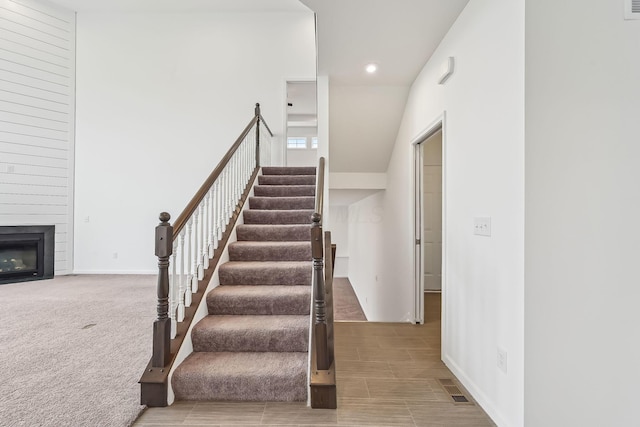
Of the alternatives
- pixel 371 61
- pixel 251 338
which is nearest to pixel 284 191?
pixel 371 61

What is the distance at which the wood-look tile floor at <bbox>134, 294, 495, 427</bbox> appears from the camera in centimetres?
188

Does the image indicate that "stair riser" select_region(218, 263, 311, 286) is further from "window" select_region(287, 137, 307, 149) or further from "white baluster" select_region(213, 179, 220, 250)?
"window" select_region(287, 137, 307, 149)

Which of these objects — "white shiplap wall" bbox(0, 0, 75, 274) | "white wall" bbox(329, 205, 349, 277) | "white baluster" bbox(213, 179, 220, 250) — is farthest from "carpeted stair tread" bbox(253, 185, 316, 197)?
"white wall" bbox(329, 205, 349, 277)

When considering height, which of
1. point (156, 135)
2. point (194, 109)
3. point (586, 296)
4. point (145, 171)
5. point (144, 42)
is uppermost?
point (144, 42)

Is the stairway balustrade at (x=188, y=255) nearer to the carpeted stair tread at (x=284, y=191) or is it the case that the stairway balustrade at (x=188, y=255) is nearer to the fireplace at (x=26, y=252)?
the carpeted stair tread at (x=284, y=191)

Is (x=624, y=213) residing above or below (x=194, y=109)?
below

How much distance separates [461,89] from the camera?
2.51m

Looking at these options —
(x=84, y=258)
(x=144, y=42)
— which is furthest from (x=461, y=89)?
(x=84, y=258)

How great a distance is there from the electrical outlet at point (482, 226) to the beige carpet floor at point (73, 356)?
7.97 feet

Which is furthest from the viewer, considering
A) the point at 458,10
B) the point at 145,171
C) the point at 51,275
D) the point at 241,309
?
the point at 145,171

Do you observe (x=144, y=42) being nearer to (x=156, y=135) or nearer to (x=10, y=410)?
(x=156, y=135)

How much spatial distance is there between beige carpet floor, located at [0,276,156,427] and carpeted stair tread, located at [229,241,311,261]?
3.47 ft

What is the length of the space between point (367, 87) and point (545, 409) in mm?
3560

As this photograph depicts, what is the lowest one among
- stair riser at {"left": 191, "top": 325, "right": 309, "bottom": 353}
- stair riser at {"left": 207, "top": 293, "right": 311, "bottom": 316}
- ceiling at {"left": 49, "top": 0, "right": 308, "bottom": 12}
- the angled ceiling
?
stair riser at {"left": 191, "top": 325, "right": 309, "bottom": 353}
